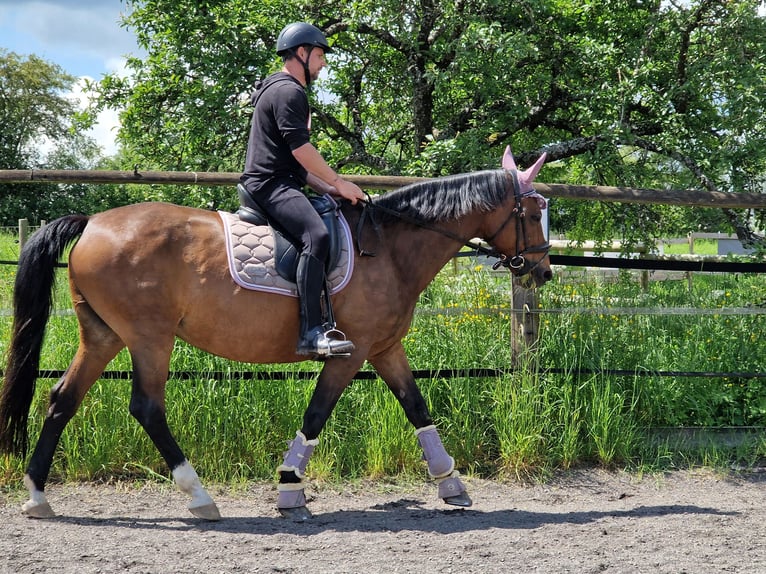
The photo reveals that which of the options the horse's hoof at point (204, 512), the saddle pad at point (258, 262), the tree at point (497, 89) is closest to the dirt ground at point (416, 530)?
the horse's hoof at point (204, 512)

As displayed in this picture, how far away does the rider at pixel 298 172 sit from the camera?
4.27m

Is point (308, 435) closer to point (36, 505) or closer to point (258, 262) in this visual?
point (258, 262)

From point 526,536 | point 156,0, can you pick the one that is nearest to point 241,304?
point 526,536

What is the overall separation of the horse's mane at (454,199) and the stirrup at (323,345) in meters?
0.90

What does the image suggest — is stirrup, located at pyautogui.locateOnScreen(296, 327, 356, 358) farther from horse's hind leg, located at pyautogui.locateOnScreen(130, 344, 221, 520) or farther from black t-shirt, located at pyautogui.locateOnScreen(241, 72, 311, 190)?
black t-shirt, located at pyautogui.locateOnScreen(241, 72, 311, 190)

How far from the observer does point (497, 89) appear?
8086mm

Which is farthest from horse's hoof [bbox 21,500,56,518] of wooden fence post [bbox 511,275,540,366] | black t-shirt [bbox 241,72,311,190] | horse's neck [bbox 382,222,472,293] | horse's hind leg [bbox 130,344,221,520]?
wooden fence post [bbox 511,275,540,366]

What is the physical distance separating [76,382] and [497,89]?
5369 mm

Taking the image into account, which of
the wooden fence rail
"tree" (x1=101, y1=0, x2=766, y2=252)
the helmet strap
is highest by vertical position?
"tree" (x1=101, y1=0, x2=766, y2=252)

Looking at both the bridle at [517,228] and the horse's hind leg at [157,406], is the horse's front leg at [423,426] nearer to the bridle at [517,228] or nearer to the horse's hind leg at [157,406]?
the bridle at [517,228]

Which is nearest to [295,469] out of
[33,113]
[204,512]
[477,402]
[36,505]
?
[204,512]

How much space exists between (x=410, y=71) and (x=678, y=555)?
6567mm

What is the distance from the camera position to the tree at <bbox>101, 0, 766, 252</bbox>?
729 centimetres

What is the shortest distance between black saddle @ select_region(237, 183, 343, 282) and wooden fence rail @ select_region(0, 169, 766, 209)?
2.38 ft
